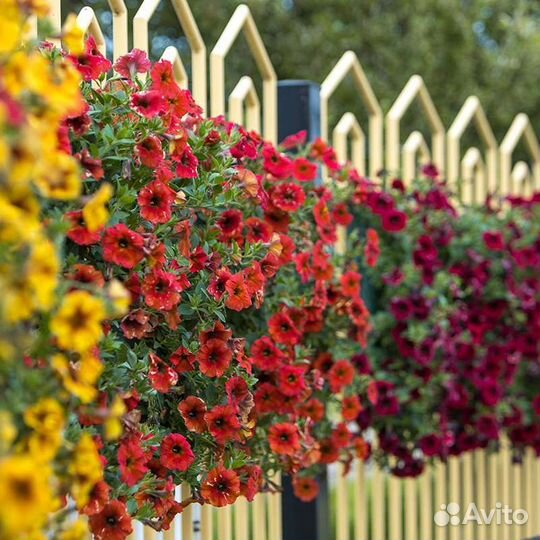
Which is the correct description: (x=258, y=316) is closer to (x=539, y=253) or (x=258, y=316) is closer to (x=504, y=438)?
(x=539, y=253)

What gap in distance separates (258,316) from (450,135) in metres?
1.81

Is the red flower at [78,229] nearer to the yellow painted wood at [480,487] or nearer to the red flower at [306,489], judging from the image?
the red flower at [306,489]

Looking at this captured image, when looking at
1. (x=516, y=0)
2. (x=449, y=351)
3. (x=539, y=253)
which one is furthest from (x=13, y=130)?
(x=516, y=0)

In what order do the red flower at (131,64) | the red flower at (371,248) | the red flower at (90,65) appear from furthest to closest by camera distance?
the red flower at (371,248)
the red flower at (131,64)
the red flower at (90,65)

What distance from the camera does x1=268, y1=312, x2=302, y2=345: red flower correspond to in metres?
2.44

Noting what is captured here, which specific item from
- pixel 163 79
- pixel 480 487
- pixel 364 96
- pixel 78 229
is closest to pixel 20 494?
pixel 78 229

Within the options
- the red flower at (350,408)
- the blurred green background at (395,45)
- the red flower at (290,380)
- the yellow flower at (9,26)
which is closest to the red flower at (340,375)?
the red flower at (350,408)

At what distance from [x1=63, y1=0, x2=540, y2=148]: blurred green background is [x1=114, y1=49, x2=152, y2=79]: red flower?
513 centimetres

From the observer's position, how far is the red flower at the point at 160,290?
1871mm

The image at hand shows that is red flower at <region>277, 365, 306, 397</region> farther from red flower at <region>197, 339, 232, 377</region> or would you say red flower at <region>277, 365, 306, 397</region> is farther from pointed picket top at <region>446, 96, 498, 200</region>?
pointed picket top at <region>446, 96, 498, 200</region>

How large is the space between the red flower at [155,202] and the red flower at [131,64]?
0.34 meters

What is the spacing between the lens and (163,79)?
6.79ft

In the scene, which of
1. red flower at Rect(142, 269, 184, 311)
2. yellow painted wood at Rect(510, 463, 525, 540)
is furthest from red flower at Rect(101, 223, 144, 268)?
yellow painted wood at Rect(510, 463, 525, 540)

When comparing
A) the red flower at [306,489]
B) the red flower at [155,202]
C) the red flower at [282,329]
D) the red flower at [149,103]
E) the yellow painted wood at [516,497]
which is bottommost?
the yellow painted wood at [516,497]
